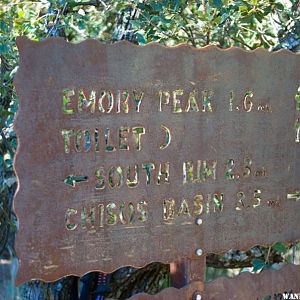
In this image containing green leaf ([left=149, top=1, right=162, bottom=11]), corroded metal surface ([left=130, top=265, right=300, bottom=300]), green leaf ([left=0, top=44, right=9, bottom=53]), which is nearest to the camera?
corroded metal surface ([left=130, top=265, right=300, bottom=300])

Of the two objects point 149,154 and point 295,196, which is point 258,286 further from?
point 149,154

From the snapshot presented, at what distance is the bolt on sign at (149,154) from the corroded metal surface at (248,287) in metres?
0.08

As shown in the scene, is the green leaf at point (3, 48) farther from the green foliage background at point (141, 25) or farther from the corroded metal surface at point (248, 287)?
the corroded metal surface at point (248, 287)

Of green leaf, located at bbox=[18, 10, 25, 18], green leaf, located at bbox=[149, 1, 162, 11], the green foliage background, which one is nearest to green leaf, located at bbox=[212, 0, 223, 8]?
the green foliage background

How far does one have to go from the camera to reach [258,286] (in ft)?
4.89

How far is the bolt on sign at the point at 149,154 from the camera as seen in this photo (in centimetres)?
122

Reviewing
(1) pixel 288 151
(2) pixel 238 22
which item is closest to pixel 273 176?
(1) pixel 288 151

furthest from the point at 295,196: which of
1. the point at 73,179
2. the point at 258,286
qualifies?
the point at 73,179

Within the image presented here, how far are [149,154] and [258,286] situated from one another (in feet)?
1.60

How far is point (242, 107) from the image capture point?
142 centimetres

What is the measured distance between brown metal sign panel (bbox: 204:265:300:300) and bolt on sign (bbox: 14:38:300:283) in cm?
9

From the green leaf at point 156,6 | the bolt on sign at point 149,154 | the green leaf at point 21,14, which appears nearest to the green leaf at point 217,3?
the green leaf at point 156,6

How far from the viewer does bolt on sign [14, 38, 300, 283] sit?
48.1 inches

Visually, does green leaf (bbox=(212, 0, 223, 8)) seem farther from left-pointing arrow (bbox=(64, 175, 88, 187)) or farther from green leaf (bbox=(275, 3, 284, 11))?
left-pointing arrow (bbox=(64, 175, 88, 187))
